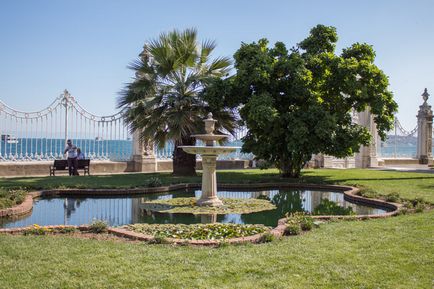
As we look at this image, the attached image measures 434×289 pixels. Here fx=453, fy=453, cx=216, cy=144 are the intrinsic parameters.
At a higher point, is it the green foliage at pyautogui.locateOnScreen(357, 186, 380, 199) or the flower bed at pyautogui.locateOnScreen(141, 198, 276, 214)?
the green foliage at pyautogui.locateOnScreen(357, 186, 380, 199)

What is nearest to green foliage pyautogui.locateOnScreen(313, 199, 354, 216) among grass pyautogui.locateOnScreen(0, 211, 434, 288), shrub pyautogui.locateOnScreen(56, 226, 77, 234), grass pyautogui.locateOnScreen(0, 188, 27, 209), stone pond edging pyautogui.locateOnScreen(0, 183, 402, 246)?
stone pond edging pyautogui.locateOnScreen(0, 183, 402, 246)

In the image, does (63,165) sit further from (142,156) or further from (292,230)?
(292,230)

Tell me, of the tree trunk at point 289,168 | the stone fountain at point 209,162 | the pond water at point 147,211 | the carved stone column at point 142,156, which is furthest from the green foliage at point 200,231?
the carved stone column at point 142,156

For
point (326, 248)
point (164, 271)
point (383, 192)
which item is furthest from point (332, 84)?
point (164, 271)

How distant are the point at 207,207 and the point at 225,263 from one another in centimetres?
550

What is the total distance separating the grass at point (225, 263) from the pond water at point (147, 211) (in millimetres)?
2652

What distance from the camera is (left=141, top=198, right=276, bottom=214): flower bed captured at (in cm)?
1009

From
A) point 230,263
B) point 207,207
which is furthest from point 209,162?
point 230,263

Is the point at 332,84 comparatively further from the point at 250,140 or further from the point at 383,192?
the point at 383,192

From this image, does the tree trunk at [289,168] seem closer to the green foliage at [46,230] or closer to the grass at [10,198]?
the grass at [10,198]

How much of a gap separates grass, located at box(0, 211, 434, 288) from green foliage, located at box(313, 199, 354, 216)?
3.61 meters

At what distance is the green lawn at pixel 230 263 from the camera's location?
444 cm

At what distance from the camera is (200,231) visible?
7.11 meters

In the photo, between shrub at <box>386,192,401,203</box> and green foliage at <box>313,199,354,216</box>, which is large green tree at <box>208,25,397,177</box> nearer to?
green foliage at <box>313,199,354,216</box>
